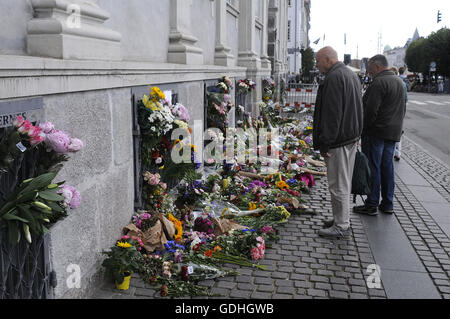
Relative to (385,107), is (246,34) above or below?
above

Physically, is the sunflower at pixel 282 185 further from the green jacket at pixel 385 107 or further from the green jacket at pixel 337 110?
the green jacket at pixel 337 110

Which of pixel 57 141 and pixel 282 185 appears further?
pixel 282 185

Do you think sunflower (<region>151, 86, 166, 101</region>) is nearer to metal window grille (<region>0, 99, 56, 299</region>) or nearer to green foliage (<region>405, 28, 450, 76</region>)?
metal window grille (<region>0, 99, 56, 299</region>)

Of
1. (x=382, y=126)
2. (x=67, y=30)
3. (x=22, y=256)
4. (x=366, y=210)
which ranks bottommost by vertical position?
(x=366, y=210)

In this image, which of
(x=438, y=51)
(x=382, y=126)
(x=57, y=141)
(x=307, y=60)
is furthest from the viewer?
(x=307, y=60)

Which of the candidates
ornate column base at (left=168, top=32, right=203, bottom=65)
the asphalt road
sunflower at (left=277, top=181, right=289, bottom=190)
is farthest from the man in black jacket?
the asphalt road

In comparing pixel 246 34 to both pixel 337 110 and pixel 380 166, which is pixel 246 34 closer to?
pixel 380 166

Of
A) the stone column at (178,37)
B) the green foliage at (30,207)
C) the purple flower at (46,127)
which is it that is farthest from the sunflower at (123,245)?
the stone column at (178,37)

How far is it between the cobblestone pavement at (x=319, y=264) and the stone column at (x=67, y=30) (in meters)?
2.00

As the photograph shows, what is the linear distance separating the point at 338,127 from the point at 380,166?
63.8 inches

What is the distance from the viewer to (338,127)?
5223 millimetres

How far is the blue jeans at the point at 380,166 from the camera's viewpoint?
638 cm

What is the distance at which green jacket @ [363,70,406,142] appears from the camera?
6.27 m

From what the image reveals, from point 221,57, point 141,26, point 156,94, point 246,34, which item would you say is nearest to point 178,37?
point 141,26
